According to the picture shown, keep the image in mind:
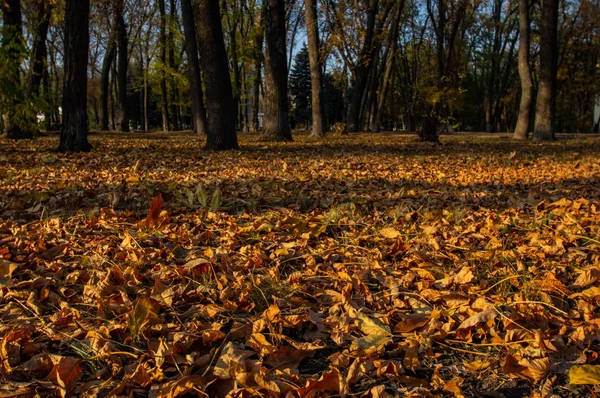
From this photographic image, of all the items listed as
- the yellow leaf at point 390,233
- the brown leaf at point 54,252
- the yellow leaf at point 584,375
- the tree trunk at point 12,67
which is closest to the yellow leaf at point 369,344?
the yellow leaf at point 584,375

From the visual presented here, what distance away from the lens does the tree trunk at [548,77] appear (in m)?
14.0

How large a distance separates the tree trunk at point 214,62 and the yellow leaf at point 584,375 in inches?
315

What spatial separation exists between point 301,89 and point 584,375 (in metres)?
51.4

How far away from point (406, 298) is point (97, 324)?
1459 mm

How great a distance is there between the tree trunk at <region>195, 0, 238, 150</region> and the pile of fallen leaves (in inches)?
175

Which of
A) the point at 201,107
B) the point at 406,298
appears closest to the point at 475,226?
the point at 406,298

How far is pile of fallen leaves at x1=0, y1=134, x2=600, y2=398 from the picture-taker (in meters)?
1.72

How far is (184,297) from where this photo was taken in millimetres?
2383

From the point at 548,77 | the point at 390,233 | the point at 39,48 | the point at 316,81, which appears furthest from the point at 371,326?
the point at 39,48

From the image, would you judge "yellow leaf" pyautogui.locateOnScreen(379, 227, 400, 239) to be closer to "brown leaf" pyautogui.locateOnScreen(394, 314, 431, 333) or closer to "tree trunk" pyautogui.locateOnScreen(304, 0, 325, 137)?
"brown leaf" pyautogui.locateOnScreen(394, 314, 431, 333)

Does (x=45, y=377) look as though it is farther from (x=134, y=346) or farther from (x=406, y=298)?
(x=406, y=298)

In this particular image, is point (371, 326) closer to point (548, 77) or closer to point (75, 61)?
point (75, 61)

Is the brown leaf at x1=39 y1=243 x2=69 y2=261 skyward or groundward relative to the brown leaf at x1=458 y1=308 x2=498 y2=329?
skyward

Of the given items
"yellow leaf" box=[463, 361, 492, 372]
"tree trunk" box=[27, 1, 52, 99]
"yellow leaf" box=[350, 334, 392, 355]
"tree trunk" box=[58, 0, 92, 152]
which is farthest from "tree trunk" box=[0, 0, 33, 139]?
"yellow leaf" box=[463, 361, 492, 372]
